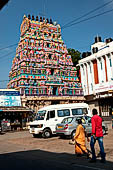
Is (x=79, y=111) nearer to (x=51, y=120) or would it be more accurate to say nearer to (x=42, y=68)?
(x=51, y=120)

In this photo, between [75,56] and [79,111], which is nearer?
[79,111]

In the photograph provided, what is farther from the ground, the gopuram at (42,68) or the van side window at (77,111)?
the gopuram at (42,68)

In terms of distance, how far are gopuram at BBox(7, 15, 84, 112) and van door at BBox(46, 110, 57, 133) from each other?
1526 centimetres

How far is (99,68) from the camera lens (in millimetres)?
40031

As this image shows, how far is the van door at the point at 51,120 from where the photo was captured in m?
19.8

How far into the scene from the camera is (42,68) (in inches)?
1569

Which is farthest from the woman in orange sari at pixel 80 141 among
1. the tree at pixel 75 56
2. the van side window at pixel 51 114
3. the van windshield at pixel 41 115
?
the tree at pixel 75 56

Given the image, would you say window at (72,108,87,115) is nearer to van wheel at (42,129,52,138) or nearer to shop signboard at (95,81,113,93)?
van wheel at (42,129,52,138)

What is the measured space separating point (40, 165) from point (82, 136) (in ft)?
8.18

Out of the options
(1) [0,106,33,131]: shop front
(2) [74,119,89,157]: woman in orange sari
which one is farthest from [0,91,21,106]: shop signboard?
(2) [74,119,89,157]: woman in orange sari

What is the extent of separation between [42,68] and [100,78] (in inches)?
381

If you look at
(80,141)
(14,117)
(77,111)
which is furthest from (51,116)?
(14,117)

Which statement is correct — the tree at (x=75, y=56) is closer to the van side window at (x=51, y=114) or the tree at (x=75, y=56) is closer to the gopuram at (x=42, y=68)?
the gopuram at (x=42, y=68)

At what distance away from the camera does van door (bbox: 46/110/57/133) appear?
65.1 ft
